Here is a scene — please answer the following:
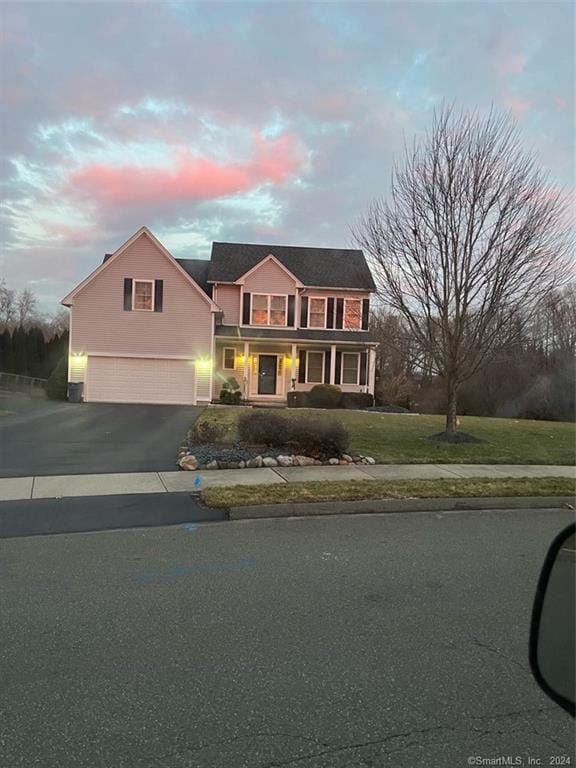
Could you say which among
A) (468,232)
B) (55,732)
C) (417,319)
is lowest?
(55,732)

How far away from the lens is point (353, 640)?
405 centimetres

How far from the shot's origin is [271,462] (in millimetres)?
11227

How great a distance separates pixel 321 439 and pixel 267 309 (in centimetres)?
1940

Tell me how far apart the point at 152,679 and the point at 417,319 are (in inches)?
511

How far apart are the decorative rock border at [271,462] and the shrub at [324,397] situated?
16.1 metres

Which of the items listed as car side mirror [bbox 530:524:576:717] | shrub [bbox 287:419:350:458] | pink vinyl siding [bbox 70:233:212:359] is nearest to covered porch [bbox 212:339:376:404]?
pink vinyl siding [bbox 70:233:212:359]

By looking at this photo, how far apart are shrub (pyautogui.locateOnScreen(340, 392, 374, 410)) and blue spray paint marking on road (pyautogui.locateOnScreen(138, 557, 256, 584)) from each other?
23057mm

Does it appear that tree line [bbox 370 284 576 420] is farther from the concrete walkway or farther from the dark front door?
the concrete walkway

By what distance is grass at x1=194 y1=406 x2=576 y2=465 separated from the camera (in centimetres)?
1227

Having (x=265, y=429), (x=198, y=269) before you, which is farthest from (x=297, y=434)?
(x=198, y=269)

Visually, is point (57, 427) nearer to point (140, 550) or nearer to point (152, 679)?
point (140, 550)

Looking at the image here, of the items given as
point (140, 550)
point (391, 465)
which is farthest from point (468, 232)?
point (140, 550)

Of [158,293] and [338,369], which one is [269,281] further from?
[158,293]

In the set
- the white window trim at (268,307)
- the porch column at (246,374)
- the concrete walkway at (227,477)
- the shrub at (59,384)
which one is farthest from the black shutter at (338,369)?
the concrete walkway at (227,477)
